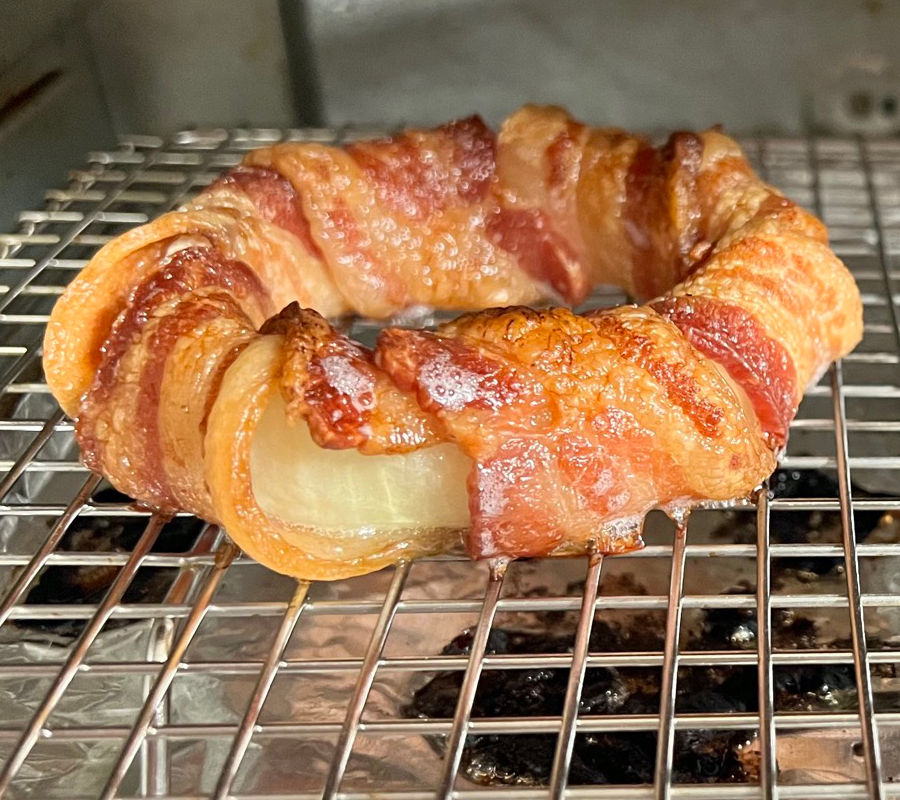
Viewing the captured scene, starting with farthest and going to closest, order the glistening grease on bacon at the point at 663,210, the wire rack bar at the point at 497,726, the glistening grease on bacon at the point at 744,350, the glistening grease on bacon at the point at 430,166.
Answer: the glistening grease on bacon at the point at 430,166 → the glistening grease on bacon at the point at 663,210 → the glistening grease on bacon at the point at 744,350 → the wire rack bar at the point at 497,726

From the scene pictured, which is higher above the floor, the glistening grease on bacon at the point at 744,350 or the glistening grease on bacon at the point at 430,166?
the glistening grease on bacon at the point at 430,166

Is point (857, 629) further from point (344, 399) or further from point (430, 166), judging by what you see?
point (430, 166)

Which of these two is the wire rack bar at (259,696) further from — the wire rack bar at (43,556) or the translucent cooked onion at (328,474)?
the wire rack bar at (43,556)

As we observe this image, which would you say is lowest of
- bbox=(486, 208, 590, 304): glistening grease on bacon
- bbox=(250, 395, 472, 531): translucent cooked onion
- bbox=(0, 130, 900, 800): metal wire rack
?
bbox=(0, 130, 900, 800): metal wire rack

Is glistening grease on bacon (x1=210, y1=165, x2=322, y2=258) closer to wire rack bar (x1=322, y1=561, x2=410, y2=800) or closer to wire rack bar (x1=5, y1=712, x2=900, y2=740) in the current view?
wire rack bar (x1=322, y1=561, x2=410, y2=800)

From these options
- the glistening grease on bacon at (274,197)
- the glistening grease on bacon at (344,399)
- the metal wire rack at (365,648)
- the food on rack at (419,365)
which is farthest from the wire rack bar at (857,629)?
the glistening grease on bacon at (274,197)

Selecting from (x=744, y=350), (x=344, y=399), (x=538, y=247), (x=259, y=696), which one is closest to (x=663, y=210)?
(x=538, y=247)

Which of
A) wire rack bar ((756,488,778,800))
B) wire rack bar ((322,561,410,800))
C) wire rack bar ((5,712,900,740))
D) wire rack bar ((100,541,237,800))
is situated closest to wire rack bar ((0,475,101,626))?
wire rack bar ((100,541,237,800))

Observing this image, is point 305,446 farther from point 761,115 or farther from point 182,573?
point 761,115
